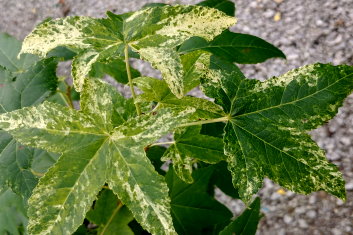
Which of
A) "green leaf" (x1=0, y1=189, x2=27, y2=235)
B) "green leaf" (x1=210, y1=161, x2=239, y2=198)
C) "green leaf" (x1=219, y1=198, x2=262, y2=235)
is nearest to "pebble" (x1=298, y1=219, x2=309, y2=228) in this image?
"green leaf" (x1=210, y1=161, x2=239, y2=198)

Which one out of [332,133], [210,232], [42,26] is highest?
[42,26]

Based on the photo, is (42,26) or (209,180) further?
(209,180)

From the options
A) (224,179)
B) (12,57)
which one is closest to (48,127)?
(12,57)

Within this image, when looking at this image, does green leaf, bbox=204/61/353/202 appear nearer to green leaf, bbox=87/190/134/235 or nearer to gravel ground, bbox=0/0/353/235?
green leaf, bbox=87/190/134/235

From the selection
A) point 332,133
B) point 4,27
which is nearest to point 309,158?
point 332,133

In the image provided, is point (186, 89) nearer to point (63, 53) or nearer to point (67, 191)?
point (67, 191)

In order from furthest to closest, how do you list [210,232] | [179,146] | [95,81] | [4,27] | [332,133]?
[4,27], [332,133], [210,232], [179,146], [95,81]

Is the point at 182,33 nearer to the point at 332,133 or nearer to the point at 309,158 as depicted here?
the point at 309,158
